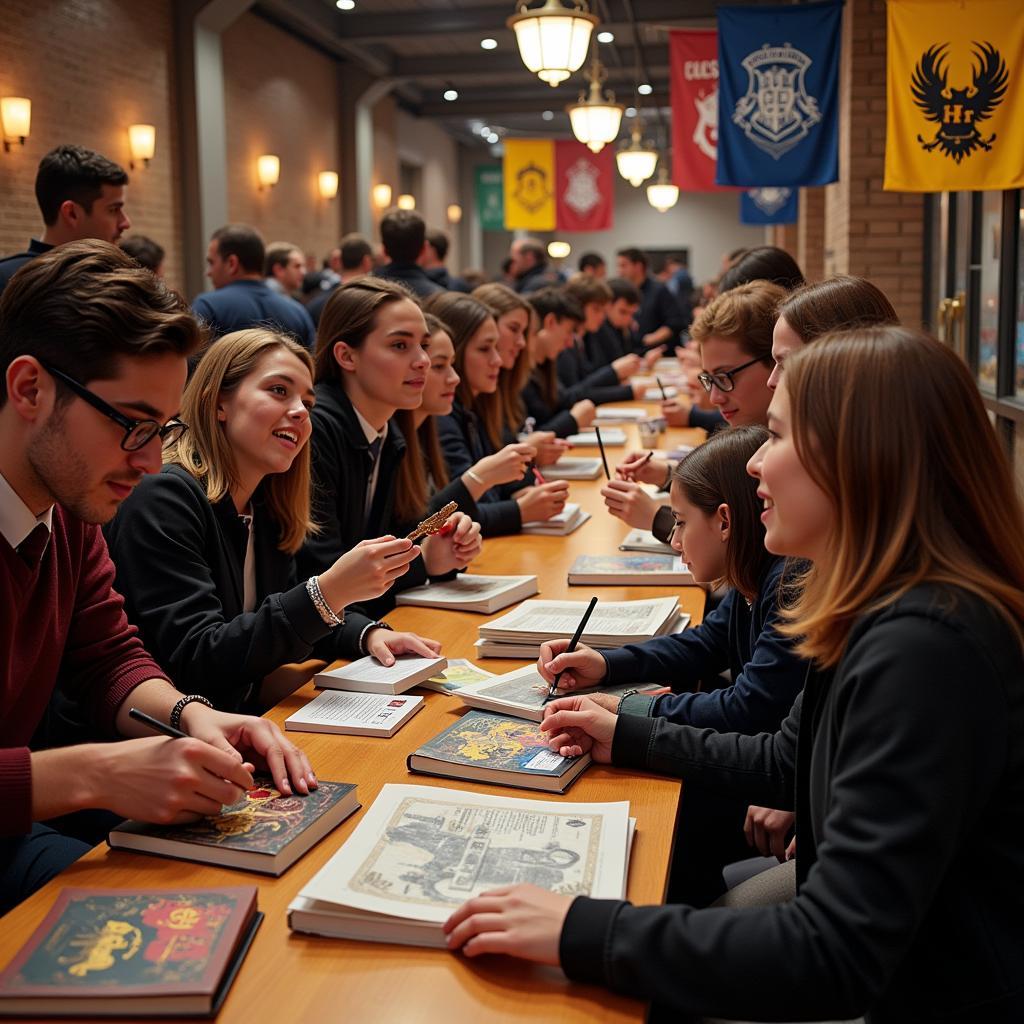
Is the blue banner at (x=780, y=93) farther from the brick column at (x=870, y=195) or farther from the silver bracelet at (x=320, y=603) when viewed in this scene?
the silver bracelet at (x=320, y=603)

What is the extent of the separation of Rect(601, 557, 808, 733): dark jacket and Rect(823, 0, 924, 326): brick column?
192 inches

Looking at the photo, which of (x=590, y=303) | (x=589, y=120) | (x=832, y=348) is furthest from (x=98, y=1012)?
(x=590, y=303)

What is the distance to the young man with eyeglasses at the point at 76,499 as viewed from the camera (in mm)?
1485

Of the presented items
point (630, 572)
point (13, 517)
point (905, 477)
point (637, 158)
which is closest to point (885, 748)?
point (905, 477)

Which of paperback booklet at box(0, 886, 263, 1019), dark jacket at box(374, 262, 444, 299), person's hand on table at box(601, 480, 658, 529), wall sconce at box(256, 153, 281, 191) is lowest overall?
paperback booklet at box(0, 886, 263, 1019)

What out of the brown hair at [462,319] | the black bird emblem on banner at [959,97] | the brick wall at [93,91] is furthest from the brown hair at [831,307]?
the brick wall at [93,91]

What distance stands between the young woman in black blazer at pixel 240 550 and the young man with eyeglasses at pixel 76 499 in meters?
0.31

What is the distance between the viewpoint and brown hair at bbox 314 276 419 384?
306cm

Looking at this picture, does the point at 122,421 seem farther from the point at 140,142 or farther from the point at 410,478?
the point at 140,142

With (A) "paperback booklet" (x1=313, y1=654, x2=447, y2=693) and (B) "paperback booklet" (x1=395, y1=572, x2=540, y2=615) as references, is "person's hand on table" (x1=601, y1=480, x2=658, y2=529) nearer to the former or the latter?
(B) "paperback booklet" (x1=395, y1=572, x2=540, y2=615)

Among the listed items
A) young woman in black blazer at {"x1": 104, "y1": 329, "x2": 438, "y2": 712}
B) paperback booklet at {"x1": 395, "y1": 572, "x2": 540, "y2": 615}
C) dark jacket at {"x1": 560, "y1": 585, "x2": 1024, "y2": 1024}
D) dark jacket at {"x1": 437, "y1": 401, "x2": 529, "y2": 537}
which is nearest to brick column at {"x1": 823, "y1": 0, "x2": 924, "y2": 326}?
dark jacket at {"x1": 437, "y1": 401, "x2": 529, "y2": 537}

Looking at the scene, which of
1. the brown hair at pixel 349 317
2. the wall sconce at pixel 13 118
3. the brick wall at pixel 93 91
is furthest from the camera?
the brick wall at pixel 93 91

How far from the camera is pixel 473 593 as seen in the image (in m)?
2.80

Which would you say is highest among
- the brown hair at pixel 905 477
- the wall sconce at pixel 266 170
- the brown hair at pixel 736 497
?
the wall sconce at pixel 266 170
